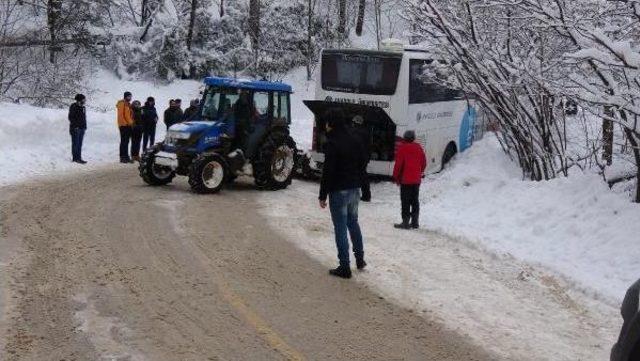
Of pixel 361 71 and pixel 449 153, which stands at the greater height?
pixel 361 71

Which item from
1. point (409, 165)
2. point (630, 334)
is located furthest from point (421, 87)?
point (630, 334)

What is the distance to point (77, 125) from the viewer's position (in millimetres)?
17078

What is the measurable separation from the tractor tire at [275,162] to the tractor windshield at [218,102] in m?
1.07

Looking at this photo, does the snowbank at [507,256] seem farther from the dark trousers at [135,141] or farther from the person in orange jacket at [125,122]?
Result: the dark trousers at [135,141]

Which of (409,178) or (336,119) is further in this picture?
(409,178)

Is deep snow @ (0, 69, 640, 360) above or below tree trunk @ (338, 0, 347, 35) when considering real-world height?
below

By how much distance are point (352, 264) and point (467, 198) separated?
16.7 ft

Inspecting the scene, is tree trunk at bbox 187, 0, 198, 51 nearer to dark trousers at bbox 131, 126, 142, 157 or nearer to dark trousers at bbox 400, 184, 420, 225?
dark trousers at bbox 131, 126, 142, 157

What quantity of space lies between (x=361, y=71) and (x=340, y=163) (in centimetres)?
835

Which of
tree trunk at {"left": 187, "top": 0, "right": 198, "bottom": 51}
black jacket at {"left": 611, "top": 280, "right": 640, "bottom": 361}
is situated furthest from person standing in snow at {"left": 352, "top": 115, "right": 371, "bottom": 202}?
tree trunk at {"left": 187, "top": 0, "right": 198, "bottom": 51}

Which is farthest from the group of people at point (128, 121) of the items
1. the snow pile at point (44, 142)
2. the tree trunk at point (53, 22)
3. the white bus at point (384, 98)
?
the tree trunk at point (53, 22)

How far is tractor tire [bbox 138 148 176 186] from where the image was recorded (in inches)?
544

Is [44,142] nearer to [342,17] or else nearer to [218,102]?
[218,102]

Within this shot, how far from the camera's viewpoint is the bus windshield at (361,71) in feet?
51.1
